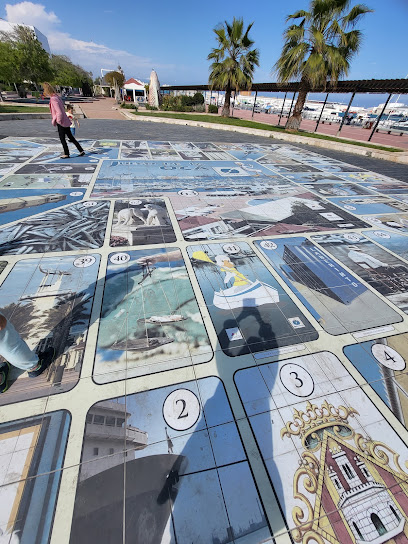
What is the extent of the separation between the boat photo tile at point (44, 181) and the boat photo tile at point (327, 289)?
229 inches

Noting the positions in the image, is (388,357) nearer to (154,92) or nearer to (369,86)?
(369,86)

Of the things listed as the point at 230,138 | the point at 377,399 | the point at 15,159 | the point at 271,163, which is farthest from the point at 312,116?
the point at 377,399

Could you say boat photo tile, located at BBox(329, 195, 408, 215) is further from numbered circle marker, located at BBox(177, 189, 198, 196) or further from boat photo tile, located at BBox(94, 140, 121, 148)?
boat photo tile, located at BBox(94, 140, 121, 148)

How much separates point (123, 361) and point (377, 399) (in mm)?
2775

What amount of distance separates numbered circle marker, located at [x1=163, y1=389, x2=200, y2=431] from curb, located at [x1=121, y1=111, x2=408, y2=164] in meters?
16.4

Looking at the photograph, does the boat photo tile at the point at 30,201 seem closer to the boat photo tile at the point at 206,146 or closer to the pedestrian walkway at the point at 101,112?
the boat photo tile at the point at 206,146

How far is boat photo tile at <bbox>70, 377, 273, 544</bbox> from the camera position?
175 centimetres

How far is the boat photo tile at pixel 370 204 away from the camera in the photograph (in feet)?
23.2

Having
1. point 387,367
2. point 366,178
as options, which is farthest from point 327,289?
point 366,178

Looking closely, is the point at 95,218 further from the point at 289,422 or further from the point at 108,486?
the point at 289,422

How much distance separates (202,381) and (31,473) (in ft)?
5.17

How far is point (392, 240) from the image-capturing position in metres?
5.59

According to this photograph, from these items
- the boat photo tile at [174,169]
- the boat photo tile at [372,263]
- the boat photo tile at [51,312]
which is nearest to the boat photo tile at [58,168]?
the boat photo tile at [174,169]

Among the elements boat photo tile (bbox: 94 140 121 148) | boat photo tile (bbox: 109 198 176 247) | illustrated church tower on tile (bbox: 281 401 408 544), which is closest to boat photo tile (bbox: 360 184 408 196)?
boat photo tile (bbox: 109 198 176 247)
